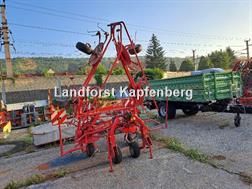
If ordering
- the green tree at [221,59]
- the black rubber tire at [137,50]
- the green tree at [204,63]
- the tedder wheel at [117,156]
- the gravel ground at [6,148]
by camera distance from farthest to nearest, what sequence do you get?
the green tree at [221,59] < the green tree at [204,63] < the gravel ground at [6,148] < the black rubber tire at [137,50] < the tedder wheel at [117,156]

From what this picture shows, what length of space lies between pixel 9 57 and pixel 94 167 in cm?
2005

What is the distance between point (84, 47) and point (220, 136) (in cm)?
413

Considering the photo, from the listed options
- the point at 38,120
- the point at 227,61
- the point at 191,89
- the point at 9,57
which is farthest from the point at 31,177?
the point at 227,61

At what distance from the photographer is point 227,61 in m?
49.1

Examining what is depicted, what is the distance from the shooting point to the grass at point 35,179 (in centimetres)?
433

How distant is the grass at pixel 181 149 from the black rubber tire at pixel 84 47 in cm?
285

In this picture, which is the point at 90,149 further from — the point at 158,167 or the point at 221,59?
the point at 221,59

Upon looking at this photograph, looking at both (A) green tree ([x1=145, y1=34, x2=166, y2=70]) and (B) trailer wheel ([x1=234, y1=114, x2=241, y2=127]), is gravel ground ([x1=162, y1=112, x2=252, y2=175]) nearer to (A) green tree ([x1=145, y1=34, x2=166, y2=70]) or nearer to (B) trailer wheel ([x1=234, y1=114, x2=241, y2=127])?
(B) trailer wheel ([x1=234, y1=114, x2=241, y2=127])

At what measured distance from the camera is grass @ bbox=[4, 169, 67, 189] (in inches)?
171

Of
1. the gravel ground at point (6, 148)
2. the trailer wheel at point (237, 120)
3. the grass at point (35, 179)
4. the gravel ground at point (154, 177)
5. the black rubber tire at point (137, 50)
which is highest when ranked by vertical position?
the black rubber tire at point (137, 50)

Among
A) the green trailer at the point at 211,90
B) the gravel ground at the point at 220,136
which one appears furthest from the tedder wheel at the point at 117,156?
the green trailer at the point at 211,90

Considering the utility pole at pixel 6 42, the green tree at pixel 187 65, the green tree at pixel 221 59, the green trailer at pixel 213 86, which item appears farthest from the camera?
the green tree at pixel 187 65

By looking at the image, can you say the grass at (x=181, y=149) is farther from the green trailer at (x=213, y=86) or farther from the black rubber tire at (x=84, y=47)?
the black rubber tire at (x=84, y=47)

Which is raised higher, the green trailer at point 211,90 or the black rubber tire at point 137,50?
the black rubber tire at point 137,50
